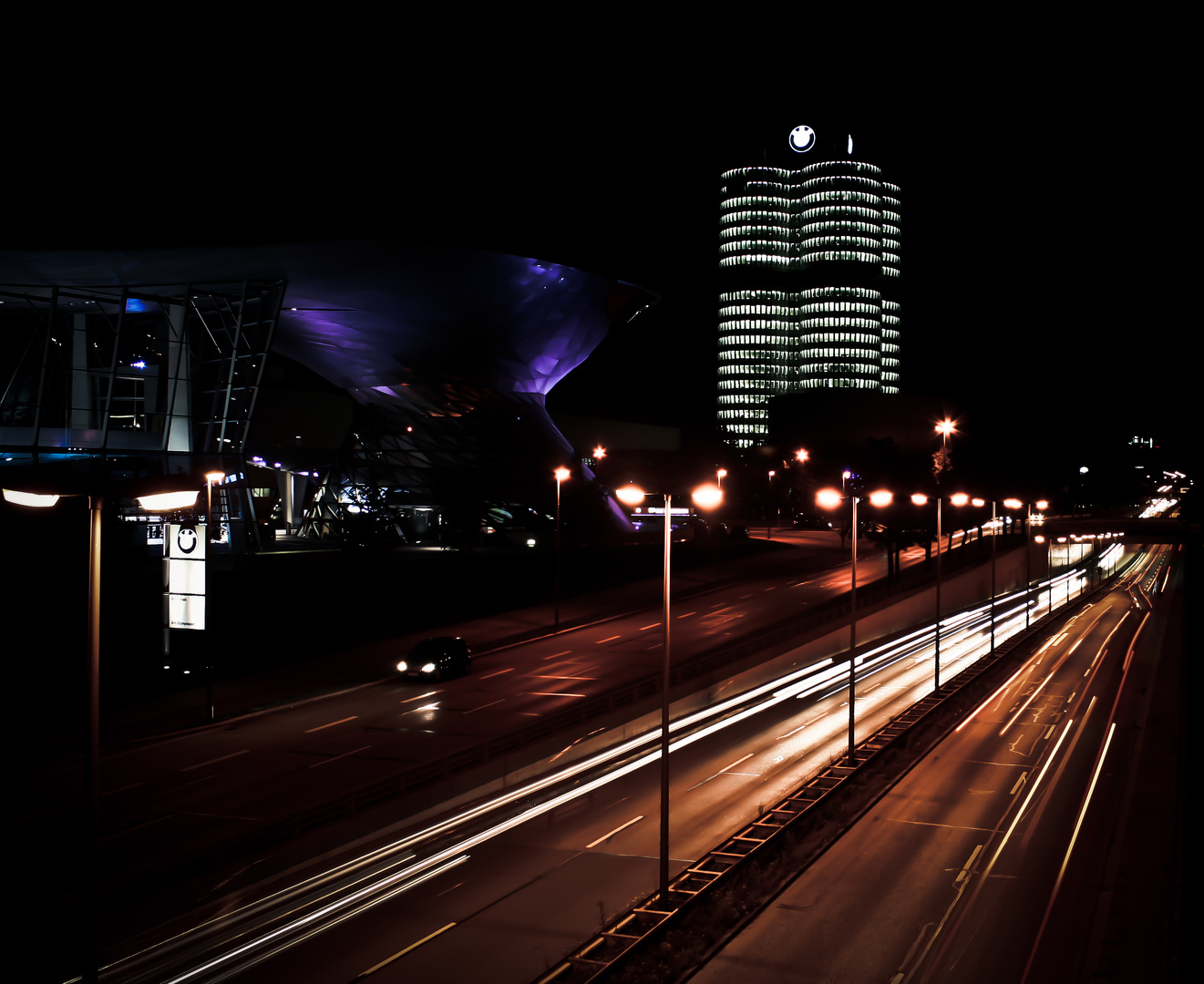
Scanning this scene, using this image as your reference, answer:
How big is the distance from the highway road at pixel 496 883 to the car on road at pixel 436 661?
937 cm

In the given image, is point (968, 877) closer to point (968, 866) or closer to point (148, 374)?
point (968, 866)

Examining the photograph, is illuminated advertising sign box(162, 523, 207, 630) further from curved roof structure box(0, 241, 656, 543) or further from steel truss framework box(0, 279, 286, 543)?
steel truss framework box(0, 279, 286, 543)

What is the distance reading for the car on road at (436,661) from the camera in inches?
1217

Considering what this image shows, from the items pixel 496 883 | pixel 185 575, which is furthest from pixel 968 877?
pixel 185 575

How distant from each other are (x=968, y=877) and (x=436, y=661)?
19244 mm

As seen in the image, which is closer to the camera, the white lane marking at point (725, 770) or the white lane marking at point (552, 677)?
the white lane marking at point (725, 770)

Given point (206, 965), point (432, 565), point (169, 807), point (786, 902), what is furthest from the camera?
point (432, 565)

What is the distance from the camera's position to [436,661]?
31.1 meters

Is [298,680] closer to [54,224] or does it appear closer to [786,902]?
[786,902]

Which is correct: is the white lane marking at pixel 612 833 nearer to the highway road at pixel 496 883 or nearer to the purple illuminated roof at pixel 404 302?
the highway road at pixel 496 883

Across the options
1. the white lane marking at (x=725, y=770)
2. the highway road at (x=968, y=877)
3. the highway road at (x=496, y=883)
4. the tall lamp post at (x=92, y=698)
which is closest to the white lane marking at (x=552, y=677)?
the highway road at (x=496, y=883)

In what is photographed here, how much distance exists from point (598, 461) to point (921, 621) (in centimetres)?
4344

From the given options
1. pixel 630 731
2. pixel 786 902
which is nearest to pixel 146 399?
pixel 630 731

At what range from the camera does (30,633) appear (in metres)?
30.4
